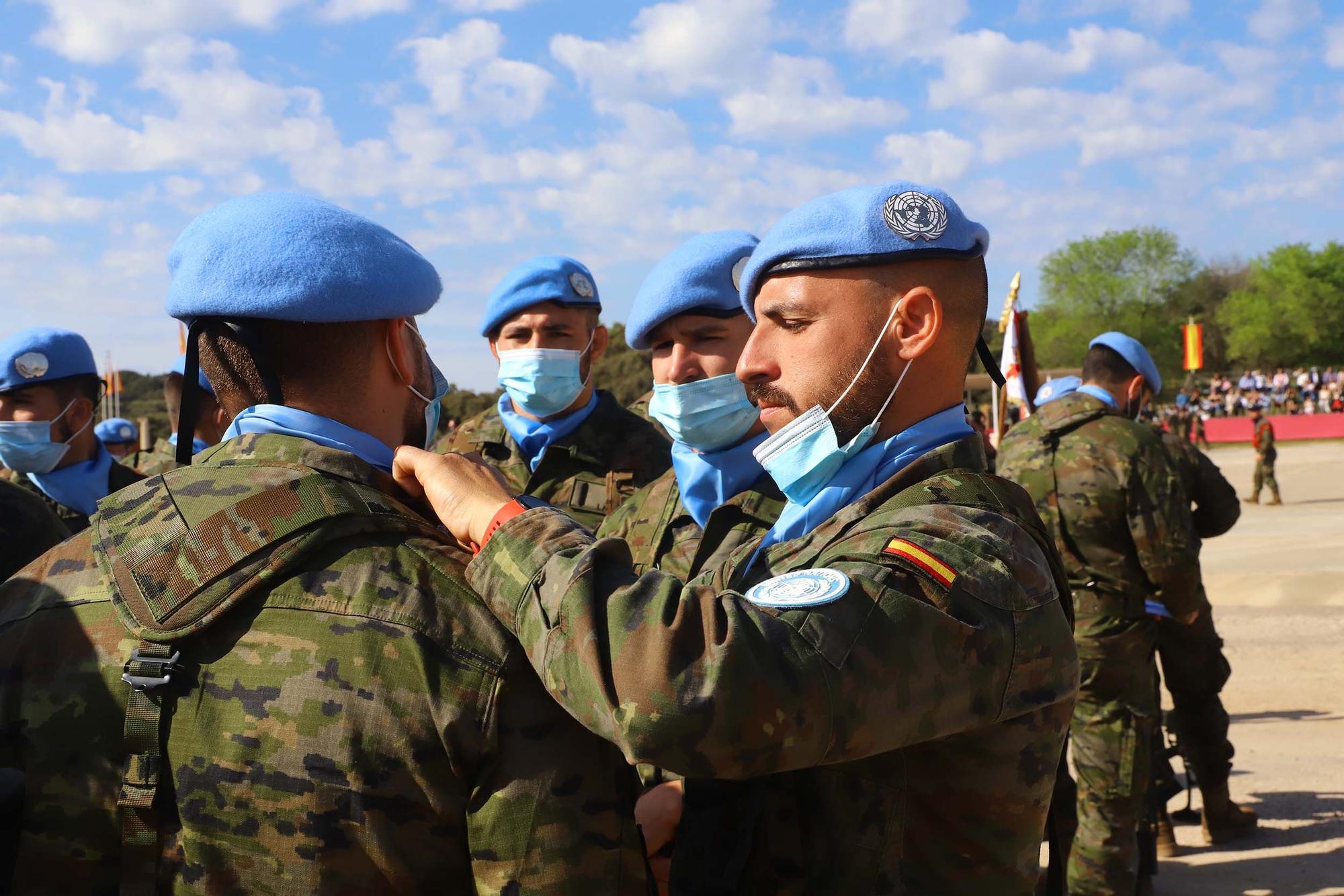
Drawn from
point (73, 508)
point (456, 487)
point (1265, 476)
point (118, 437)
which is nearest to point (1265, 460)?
point (1265, 476)

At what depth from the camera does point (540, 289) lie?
191 inches

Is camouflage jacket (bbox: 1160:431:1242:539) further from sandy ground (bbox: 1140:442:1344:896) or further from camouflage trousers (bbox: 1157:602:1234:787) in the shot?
sandy ground (bbox: 1140:442:1344:896)

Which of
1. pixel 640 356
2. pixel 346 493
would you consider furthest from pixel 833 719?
pixel 640 356

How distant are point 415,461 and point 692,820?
78 cm

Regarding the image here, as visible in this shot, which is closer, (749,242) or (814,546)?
(814,546)

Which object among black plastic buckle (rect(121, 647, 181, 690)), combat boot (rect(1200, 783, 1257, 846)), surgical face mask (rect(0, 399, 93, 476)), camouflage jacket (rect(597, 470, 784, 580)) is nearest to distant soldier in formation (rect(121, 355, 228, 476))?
surgical face mask (rect(0, 399, 93, 476))

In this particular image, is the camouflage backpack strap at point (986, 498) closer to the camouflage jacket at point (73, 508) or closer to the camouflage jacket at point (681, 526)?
the camouflage jacket at point (681, 526)

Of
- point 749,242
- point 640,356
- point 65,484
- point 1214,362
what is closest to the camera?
point 749,242

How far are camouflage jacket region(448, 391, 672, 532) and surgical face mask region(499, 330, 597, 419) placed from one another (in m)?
0.15

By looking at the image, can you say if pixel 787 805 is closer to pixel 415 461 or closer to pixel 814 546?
pixel 814 546

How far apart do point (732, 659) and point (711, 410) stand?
2146 mm

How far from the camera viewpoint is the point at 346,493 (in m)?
1.76

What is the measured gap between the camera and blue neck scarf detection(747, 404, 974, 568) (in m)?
2.21

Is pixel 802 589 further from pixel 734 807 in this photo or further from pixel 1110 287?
pixel 1110 287
